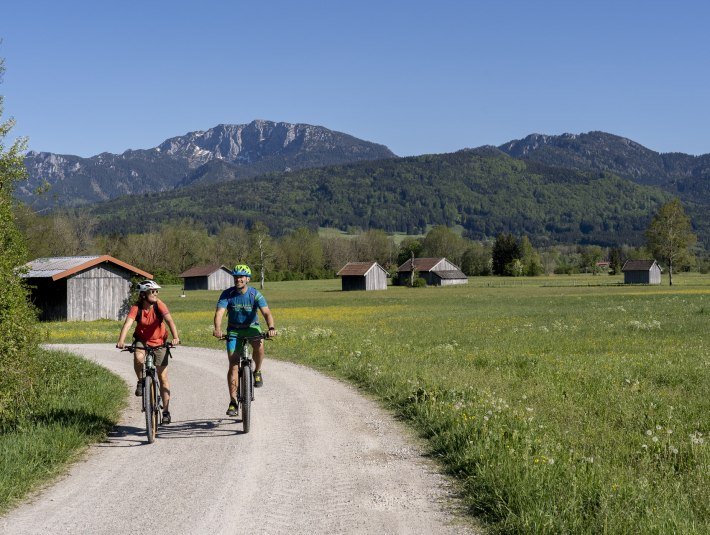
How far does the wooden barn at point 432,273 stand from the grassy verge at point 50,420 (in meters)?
107

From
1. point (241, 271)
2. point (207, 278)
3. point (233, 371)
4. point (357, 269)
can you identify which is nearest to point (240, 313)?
point (241, 271)

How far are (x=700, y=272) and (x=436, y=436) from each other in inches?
6596

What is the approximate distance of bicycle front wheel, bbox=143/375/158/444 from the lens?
973 cm

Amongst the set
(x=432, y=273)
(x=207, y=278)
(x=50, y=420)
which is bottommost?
(x=50, y=420)

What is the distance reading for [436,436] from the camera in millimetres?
9539

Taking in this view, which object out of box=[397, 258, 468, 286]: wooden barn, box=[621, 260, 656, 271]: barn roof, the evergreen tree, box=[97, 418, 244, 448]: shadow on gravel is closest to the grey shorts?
box=[97, 418, 244, 448]: shadow on gravel

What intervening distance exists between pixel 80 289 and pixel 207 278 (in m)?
78.3

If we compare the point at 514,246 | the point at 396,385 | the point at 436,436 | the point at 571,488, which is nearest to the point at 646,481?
the point at 571,488

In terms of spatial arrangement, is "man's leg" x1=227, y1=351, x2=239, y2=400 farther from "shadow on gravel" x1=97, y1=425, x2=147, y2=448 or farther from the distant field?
the distant field

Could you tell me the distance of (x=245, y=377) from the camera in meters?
10.5

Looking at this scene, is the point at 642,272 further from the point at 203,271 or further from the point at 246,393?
the point at 246,393

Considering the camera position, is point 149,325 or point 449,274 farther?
point 449,274

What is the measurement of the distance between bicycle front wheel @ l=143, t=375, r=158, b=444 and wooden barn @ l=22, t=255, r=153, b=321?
107 feet

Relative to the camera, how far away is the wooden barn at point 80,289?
41.2 meters
